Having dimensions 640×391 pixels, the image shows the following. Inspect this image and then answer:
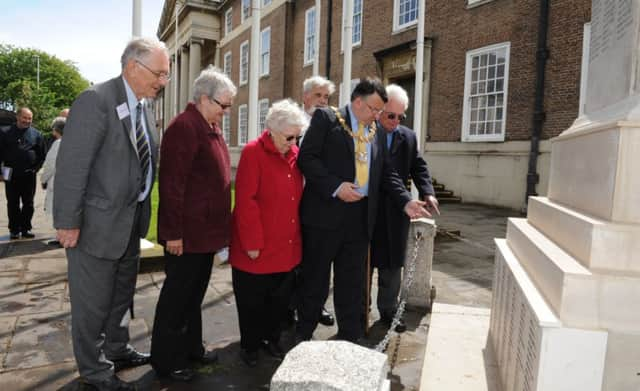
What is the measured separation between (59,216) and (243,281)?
50.7 inches

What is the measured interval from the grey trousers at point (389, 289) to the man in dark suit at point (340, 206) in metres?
0.69

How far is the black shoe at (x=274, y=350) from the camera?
3546 millimetres

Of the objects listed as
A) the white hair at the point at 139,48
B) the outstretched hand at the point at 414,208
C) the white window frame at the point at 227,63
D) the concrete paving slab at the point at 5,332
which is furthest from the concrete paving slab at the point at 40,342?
the white window frame at the point at 227,63

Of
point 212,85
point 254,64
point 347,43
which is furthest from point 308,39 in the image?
point 212,85

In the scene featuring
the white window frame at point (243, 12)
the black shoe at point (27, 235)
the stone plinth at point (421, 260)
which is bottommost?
the black shoe at point (27, 235)

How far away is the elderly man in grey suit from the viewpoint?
262 cm

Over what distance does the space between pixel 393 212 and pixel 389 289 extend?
0.71 metres

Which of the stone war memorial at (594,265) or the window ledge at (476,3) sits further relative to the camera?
the window ledge at (476,3)

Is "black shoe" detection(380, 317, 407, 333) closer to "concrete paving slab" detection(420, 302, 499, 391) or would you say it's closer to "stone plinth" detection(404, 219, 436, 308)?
"concrete paving slab" detection(420, 302, 499, 391)

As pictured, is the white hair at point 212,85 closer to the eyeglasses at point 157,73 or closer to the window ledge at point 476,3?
the eyeglasses at point 157,73

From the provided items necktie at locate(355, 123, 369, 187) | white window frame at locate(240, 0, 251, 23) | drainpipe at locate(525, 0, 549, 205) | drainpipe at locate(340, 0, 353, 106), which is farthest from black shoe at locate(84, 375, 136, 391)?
white window frame at locate(240, 0, 251, 23)

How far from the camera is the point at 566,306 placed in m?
1.94

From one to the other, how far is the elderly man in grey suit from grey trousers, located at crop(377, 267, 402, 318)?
7.35ft

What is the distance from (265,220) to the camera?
11.0 ft
